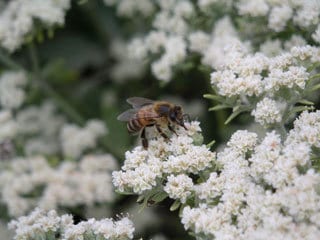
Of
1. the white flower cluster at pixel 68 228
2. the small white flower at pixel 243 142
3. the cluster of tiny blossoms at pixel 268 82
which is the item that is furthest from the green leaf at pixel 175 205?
the cluster of tiny blossoms at pixel 268 82

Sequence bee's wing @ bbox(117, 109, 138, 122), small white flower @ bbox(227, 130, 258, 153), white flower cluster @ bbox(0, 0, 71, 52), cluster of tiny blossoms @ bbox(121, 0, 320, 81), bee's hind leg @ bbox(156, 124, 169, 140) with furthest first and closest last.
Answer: white flower cluster @ bbox(0, 0, 71, 52) < cluster of tiny blossoms @ bbox(121, 0, 320, 81) < bee's wing @ bbox(117, 109, 138, 122) < bee's hind leg @ bbox(156, 124, 169, 140) < small white flower @ bbox(227, 130, 258, 153)

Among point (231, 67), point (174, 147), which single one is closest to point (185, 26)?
point (231, 67)

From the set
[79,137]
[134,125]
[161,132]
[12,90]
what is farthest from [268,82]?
[12,90]

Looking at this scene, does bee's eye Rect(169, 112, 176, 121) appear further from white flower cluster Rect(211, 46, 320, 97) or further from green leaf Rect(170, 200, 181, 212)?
green leaf Rect(170, 200, 181, 212)

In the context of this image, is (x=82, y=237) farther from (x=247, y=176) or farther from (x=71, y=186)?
(x=71, y=186)

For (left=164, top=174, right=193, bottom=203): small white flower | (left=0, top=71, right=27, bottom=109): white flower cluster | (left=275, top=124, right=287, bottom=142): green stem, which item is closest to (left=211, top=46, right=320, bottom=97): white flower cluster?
(left=275, top=124, right=287, bottom=142): green stem
